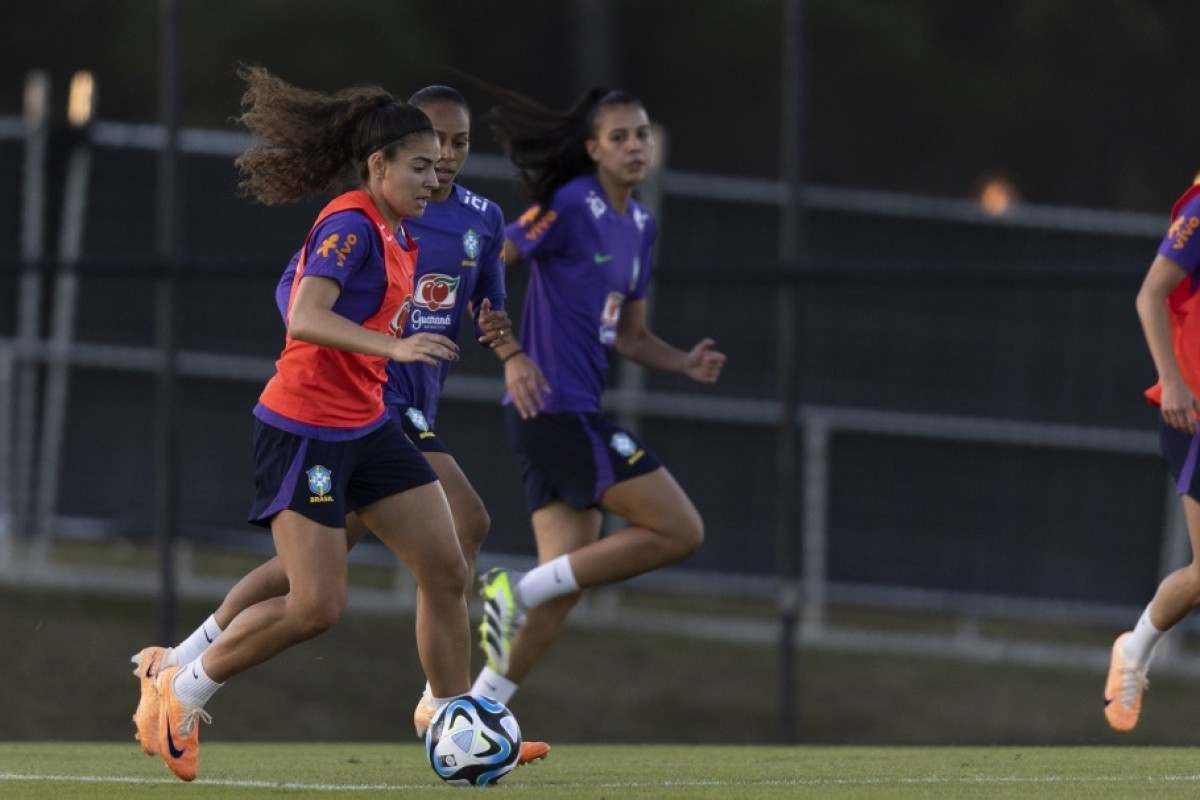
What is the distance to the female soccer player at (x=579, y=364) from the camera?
941 centimetres

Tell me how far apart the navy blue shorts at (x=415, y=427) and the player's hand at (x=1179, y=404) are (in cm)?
222

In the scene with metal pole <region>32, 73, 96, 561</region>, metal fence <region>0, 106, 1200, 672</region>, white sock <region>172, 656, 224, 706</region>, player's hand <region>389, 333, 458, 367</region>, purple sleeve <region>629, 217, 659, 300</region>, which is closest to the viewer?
player's hand <region>389, 333, 458, 367</region>

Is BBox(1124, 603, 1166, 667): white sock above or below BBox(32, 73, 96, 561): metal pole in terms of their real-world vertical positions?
below

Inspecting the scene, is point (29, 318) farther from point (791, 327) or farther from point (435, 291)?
point (435, 291)

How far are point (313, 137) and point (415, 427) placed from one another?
1301mm

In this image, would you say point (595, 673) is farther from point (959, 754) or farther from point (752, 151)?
point (752, 151)

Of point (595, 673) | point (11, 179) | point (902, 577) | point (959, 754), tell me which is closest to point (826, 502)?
point (902, 577)

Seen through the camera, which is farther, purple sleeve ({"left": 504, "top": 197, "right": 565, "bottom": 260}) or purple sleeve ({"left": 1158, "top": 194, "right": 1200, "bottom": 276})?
purple sleeve ({"left": 504, "top": 197, "right": 565, "bottom": 260})

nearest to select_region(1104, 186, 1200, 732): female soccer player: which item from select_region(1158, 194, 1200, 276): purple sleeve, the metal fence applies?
select_region(1158, 194, 1200, 276): purple sleeve

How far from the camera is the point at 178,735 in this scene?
7.17m

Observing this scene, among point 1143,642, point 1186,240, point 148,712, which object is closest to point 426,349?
point 148,712

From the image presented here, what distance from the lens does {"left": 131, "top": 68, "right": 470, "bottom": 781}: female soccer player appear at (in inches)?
279

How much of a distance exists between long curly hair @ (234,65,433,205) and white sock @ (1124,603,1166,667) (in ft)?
10.2

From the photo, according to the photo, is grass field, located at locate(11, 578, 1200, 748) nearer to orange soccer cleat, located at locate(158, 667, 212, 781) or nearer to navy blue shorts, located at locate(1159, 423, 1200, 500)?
navy blue shorts, located at locate(1159, 423, 1200, 500)
